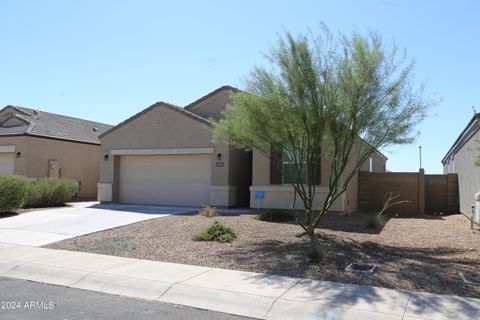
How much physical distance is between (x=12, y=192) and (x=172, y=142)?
6771 millimetres

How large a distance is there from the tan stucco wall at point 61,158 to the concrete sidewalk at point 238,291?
16.2 meters

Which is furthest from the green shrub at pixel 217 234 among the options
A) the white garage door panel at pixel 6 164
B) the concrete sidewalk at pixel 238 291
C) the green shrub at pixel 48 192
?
the white garage door panel at pixel 6 164

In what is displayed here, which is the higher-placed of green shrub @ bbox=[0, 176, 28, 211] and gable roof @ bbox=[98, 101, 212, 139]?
gable roof @ bbox=[98, 101, 212, 139]

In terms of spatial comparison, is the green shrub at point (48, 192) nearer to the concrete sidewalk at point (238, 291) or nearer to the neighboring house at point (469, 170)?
the concrete sidewalk at point (238, 291)

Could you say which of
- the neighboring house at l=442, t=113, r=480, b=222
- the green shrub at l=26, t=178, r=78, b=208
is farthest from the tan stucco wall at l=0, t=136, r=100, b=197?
the neighboring house at l=442, t=113, r=480, b=222

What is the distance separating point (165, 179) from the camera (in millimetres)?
22359

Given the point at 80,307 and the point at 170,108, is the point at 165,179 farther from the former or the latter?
the point at 80,307

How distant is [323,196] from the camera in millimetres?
18531

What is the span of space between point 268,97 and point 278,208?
7639 millimetres

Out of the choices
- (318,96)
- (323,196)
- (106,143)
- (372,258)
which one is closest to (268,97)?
(318,96)

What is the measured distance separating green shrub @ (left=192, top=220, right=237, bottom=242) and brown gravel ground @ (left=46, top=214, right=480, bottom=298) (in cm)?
22

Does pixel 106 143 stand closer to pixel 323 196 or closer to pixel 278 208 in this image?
pixel 278 208

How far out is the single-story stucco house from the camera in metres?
19.7

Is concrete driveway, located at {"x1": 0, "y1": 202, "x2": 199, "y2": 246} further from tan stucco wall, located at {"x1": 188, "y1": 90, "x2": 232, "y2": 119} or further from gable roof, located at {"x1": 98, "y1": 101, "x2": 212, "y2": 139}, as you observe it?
tan stucco wall, located at {"x1": 188, "y1": 90, "x2": 232, "y2": 119}
